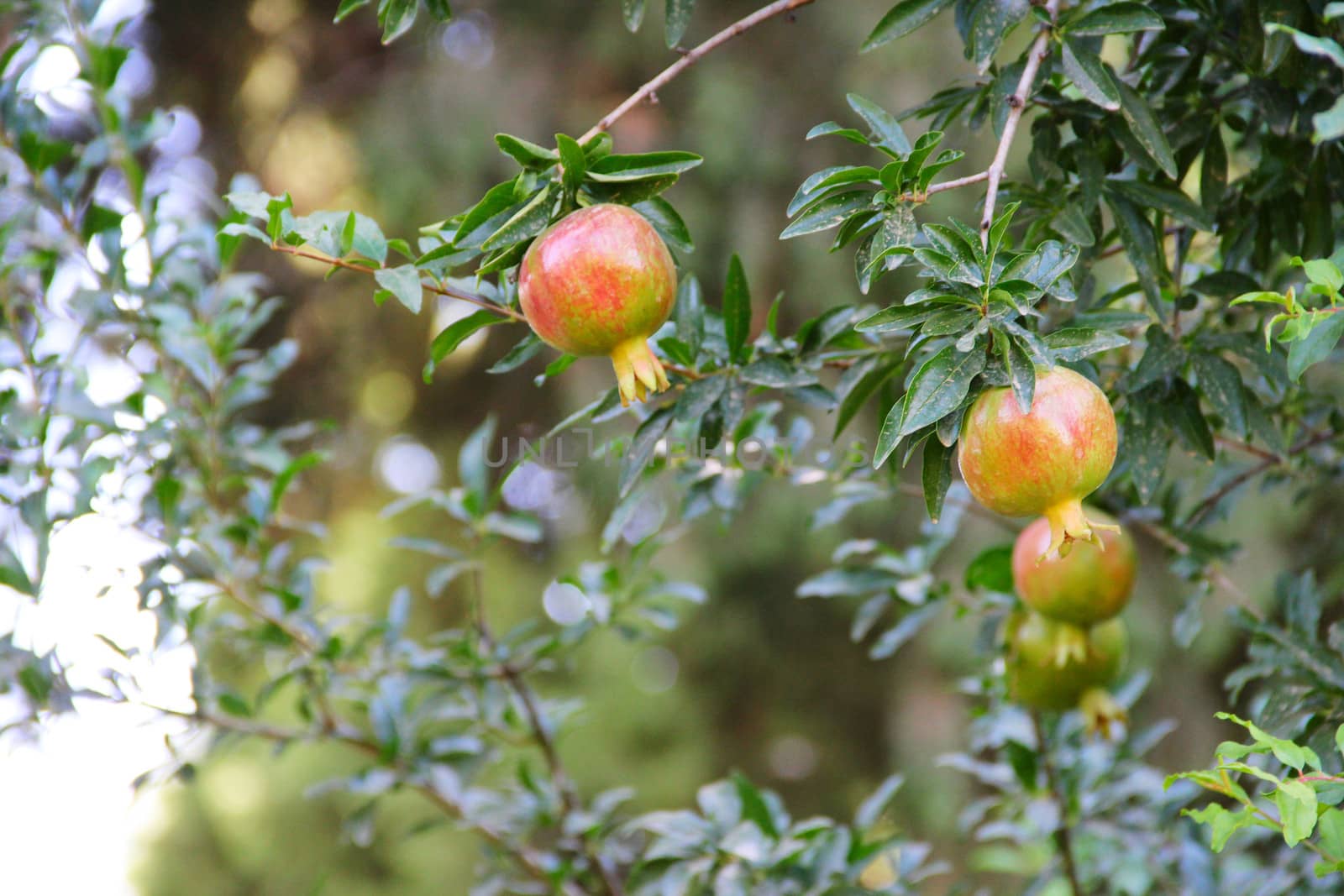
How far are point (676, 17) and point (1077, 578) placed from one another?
A: 0.70m

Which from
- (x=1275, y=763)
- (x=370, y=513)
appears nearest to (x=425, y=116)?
(x=370, y=513)

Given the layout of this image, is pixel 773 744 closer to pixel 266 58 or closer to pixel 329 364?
pixel 329 364

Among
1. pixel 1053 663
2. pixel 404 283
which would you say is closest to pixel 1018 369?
pixel 404 283

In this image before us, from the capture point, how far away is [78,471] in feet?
4.49

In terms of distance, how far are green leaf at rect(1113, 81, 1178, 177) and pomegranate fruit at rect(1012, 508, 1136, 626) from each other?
417 millimetres

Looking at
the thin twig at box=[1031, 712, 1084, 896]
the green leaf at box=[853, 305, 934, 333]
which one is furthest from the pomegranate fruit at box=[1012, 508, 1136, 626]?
the green leaf at box=[853, 305, 934, 333]

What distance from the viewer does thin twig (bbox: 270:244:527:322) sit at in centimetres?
87

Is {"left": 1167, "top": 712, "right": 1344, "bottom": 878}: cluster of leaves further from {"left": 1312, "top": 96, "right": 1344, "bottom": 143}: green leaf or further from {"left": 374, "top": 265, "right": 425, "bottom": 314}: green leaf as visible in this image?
{"left": 374, "top": 265, "right": 425, "bottom": 314}: green leaf

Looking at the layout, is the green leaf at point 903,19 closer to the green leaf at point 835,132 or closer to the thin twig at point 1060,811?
the green leaf at point 835,132

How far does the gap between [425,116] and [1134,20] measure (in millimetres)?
2720

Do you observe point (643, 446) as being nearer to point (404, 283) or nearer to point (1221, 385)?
point (404, 283)

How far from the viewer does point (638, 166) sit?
86 cm

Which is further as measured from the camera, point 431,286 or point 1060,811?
point 1060,811

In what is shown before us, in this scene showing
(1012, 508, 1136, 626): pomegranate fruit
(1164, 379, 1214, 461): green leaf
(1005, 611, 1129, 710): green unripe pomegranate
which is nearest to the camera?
(1164, 379, 1214, 461): green leaf
